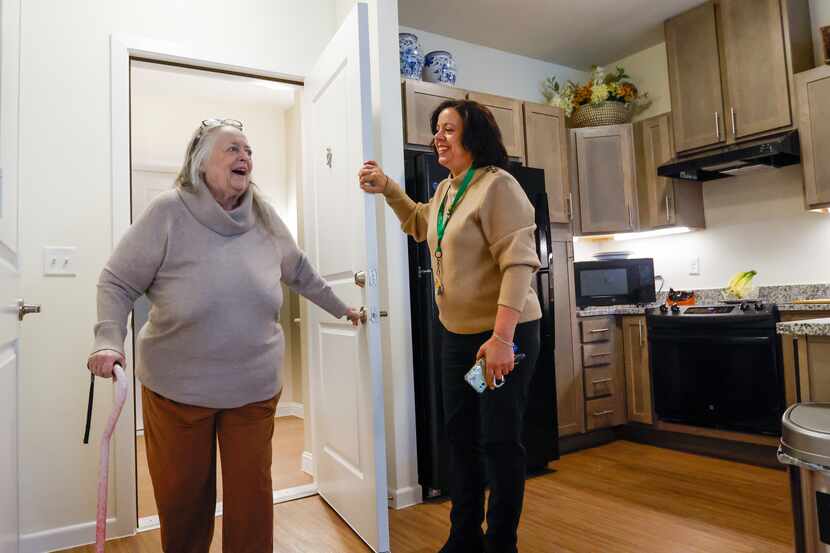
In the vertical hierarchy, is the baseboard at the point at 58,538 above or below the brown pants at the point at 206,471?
below

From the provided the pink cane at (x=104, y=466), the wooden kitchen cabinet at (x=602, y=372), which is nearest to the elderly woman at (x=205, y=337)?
the pink cane at (x=104, y=466)

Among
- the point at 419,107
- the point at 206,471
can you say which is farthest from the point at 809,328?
the point at 419,107

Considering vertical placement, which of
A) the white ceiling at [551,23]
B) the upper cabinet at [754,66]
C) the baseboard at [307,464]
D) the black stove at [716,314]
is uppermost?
the white ceiling at [551,23]

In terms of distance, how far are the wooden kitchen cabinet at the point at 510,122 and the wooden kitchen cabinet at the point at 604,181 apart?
63cm

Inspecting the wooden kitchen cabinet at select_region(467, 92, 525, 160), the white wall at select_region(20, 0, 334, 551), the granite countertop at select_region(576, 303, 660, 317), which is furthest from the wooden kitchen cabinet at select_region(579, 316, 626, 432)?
the white wall at select_region(20, 0, 334, 551)

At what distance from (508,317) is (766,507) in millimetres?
1713

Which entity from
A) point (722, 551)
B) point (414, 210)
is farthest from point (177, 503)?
point (722, 551)

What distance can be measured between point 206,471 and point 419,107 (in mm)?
2046

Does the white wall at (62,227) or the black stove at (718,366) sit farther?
the black stove at (718,366)

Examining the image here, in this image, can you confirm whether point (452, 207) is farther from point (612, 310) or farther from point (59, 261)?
point (612, 310)

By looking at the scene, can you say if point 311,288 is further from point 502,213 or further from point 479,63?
point 479,63

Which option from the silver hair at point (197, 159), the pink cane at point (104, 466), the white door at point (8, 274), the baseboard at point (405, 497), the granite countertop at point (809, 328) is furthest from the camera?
the baseboard at point (405, 497)

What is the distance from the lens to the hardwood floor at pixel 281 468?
265 centimetres

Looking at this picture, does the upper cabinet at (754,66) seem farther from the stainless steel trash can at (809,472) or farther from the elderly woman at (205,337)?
the elderly woman at (205,337)
